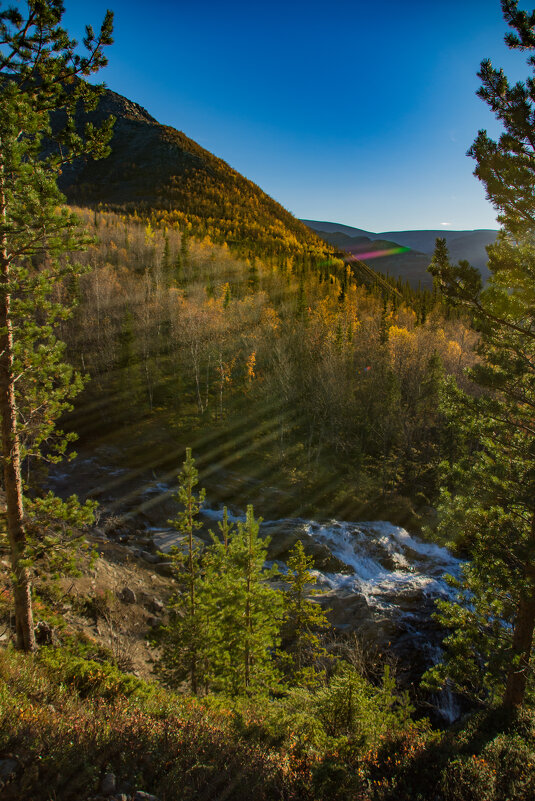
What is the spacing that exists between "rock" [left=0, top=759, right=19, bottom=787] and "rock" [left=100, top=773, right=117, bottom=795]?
103 cm

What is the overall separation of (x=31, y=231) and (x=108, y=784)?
853 centimetres

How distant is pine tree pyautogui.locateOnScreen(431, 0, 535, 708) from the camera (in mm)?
7441

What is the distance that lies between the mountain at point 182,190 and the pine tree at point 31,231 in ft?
288

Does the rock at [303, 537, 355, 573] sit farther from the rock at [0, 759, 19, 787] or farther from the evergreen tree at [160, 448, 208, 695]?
the rock at [0, 759, 19, 787]

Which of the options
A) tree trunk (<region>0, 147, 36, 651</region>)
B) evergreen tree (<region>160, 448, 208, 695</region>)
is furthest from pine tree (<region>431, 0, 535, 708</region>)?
tree trunk (<region>0, 147, 36, 651</region>)

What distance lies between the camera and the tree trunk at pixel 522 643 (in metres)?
7.45

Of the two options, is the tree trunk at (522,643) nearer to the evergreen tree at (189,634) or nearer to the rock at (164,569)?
the evergreen tree at (189,634)

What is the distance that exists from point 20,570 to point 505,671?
33.6 ft

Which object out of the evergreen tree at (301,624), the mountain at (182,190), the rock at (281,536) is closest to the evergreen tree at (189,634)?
the evergreen tree at (301,624)

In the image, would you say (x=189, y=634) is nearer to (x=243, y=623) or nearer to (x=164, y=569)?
(x=243, y=623)

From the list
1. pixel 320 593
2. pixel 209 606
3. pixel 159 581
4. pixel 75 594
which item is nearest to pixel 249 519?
pixel 209 606

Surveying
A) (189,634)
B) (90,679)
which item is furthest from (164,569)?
(90,679)

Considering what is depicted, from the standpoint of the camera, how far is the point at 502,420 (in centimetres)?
866

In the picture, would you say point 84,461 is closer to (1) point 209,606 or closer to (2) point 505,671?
(1) point 209,606
